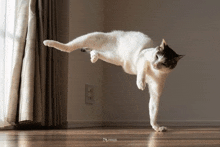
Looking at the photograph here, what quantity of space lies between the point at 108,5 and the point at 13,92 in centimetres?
143

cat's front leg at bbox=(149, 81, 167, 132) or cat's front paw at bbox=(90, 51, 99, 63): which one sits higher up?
cat's front paw at bbox=(90, 51, 99, 63)

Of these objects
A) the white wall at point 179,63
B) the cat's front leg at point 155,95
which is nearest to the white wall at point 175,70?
the white wall at point 179,63

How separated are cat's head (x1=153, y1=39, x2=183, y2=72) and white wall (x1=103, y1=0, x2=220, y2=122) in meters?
1.47

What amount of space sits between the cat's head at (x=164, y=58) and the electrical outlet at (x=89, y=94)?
1.35 m

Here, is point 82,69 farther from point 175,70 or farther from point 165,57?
point 165,57

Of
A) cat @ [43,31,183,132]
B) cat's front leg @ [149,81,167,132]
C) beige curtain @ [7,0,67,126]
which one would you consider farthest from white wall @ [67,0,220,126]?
cat @ [43,31,183,132]

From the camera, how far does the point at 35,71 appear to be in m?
1.95

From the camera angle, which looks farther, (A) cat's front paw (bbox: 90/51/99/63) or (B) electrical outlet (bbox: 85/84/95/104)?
(B) electrical outlet (bbox: 85/84/95/104)

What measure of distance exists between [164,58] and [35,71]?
38.0 inches

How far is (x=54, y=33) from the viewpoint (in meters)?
2.14

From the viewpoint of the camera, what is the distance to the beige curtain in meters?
1.87

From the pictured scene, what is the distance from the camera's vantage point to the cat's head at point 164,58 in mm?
1263

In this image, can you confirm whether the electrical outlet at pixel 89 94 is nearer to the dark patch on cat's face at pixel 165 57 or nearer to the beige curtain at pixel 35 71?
the beige curtain at pixel 35 71

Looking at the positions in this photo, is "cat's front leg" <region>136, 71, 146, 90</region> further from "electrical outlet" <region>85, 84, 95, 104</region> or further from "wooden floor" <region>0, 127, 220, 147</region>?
"electrical outlet" <region>85, 84, 95, 104</region>
